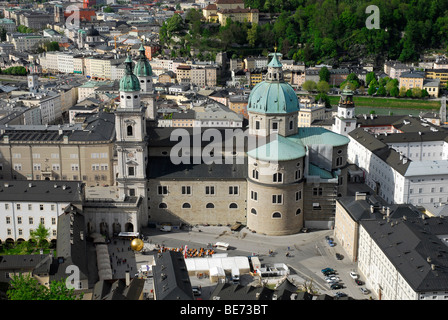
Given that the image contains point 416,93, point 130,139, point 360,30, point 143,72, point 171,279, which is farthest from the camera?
point 360,30

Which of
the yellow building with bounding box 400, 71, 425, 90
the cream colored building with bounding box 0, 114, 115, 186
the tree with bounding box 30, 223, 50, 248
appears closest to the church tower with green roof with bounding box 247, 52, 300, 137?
the cream colored building with bounding box 0, 114, 115, 186

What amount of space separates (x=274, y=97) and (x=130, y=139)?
13.1 metres

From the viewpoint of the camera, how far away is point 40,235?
44.4 m

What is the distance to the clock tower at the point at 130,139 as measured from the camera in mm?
48688

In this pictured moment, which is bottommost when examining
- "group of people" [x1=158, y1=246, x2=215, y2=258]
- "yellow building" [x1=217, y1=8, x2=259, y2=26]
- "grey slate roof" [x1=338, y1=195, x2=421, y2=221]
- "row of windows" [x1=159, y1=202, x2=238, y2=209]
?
"group of people" [x1=158, y1=246, x2=215, y2=258]

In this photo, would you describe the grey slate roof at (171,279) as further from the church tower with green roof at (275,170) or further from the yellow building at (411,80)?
the yellow building at (411,80)

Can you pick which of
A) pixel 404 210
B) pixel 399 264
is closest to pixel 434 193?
pixel 404 210

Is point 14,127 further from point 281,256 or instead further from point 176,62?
point 176,62

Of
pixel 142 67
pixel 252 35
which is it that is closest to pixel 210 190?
pixel 142 67

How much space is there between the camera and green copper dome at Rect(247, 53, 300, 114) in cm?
5066

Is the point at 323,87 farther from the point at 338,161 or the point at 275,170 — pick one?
the point at 275,170

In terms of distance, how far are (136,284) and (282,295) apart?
9007 mm

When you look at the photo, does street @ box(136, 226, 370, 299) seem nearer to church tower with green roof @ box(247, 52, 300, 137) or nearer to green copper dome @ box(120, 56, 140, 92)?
church tower with green roof @ box(247, 52, 300, 137)

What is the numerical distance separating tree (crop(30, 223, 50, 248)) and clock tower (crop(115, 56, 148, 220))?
286 inches
